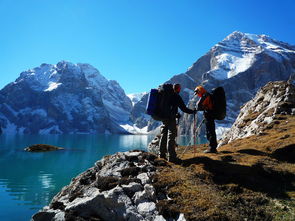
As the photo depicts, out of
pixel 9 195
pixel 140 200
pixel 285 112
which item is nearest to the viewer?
pixel 140 200

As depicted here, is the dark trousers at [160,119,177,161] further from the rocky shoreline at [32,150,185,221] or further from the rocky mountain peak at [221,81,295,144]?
the rocky mountain peak at [221,81,295,144]

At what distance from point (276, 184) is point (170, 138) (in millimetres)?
5578

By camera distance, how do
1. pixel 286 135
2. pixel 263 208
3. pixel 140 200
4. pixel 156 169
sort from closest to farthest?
1. pixel 263 208
2. pixel 140 200
3. pixel 156 169
4. pixel 286 135

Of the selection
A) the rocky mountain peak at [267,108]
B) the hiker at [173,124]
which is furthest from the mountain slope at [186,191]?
the rocky mountain peak at [267,108]

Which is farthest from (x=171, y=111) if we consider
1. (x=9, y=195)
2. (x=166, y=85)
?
(x=9, y=195)

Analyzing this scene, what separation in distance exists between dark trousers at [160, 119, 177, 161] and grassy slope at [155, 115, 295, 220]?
3.14 ft

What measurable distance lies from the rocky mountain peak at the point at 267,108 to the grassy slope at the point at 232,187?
11.3 metres

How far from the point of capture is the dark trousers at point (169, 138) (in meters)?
13.9

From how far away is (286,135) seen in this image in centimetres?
1866

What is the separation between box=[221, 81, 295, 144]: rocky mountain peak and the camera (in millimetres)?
26312

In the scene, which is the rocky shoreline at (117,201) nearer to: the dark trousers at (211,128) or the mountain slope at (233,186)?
the mountain slope at (233,186)

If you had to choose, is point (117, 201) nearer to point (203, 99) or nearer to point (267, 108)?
point (203, 99)

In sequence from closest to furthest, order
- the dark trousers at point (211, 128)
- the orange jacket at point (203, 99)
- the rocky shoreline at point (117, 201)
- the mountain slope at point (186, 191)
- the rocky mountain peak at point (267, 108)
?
the mountain slope at point (186, 191) → the rocky shoreline at point (117, 201) → the orange jacket at point (203, 99) → the dark trousers at point (211, 128) → the rocky mountain peak at point (267, 108)

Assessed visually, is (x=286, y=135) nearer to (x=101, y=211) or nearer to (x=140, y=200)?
(x=140, y=200)
